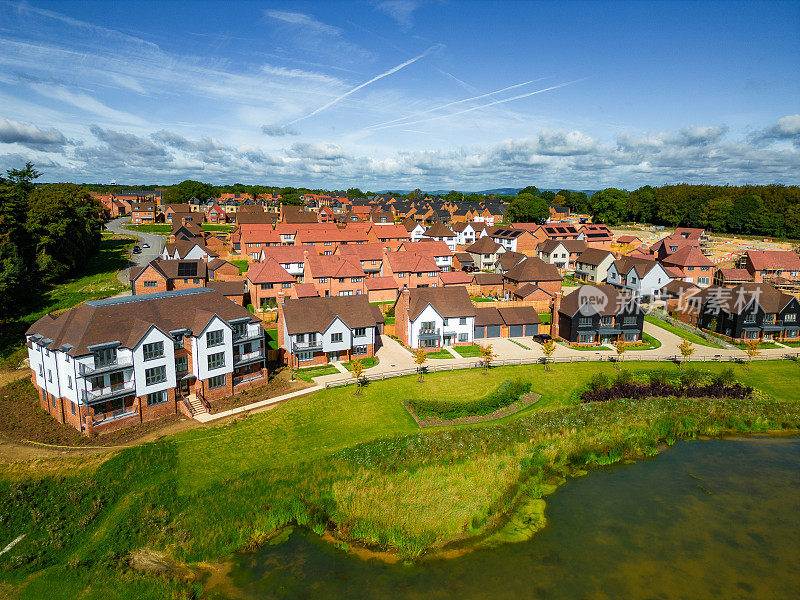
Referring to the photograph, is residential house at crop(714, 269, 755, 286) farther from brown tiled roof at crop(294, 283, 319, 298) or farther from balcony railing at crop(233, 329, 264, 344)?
balcony railing at crop(233, 329, 264, 344)

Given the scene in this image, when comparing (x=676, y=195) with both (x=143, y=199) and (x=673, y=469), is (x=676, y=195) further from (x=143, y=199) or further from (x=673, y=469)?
(x=143, y=199)

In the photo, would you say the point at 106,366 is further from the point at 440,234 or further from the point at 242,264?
the point at 440,234

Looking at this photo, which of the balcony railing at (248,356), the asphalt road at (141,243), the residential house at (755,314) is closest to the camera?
the balcony railing at (248,356)

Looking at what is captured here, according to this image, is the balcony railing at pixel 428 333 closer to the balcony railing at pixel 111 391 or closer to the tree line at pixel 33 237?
the balcony railing at pixel 111 391

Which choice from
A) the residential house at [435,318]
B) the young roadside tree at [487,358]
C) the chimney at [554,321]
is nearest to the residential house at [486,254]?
the chimney at [554,321]

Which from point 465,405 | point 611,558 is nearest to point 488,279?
point 465,405

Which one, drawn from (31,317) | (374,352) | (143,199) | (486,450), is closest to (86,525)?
(486,450)
